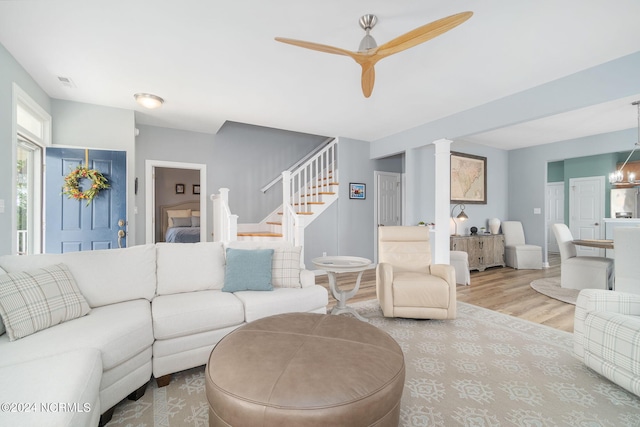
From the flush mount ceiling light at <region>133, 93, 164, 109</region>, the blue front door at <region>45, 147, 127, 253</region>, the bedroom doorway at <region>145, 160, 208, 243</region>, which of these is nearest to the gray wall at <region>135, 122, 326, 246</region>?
the blue front door at <region>45, 147, 127, 253</region>

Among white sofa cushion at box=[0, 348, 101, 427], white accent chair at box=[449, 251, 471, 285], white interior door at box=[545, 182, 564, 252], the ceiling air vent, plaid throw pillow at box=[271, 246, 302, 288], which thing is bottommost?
white accent chair at box=[449, 251, 471, 285]

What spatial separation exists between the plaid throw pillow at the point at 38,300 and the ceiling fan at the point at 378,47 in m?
2.09

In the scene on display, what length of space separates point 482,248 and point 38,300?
6.33m

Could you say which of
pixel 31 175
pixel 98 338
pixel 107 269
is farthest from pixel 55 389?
pixel 31 175

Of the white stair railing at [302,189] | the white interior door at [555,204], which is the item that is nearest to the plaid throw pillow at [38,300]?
the white stair railing at [302,189]

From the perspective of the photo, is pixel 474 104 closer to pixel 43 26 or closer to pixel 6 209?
pixel 43 26

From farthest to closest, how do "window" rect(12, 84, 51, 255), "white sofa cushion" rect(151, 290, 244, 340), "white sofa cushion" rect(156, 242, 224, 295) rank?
"window" rect(12, 84, 51, 255)
"white sofa cushion" rect(156, 242, 224, 295)
"white sofa cushion" rect(151, 290, 244, 340)

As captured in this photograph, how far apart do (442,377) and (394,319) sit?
106cm

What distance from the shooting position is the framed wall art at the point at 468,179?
5863 mm

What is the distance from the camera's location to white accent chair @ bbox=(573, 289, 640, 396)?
5.58ft

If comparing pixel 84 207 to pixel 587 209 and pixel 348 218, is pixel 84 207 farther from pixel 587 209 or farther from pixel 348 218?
pixel 587 209

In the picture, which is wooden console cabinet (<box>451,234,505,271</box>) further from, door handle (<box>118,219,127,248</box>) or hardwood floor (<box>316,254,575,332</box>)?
door handle (<box>118,219,127,248</box>)

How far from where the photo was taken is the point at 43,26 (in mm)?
2283

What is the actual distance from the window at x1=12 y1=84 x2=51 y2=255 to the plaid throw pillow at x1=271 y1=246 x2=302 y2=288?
3.05m
